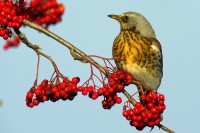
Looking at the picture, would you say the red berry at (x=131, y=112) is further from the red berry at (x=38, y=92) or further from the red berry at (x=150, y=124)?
the red berry at (x=38, y=92)

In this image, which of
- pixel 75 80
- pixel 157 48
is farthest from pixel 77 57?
pixel 157 48

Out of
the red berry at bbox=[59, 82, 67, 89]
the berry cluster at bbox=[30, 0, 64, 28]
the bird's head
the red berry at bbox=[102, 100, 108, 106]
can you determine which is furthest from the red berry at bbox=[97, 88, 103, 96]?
the bird's head

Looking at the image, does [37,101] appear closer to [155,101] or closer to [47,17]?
[47,17]

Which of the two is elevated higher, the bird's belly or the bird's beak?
the bird's beak

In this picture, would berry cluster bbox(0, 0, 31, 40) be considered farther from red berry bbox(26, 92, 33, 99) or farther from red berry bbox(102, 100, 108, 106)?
red berry bbox(102, 100, 108, 106)

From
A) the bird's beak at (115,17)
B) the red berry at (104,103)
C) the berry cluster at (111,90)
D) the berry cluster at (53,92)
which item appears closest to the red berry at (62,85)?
the berry cluster at (53,92)
